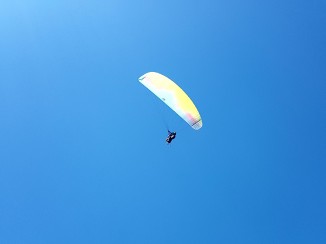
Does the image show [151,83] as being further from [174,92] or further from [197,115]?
[197,115]

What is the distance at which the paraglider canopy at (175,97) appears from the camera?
93.9 feet

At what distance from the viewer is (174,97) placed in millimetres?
28984

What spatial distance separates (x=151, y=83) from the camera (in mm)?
29719

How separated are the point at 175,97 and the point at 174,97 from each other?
75 millimetres

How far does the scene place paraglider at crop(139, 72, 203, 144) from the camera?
93.9 ft

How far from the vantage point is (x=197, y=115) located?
28656mm

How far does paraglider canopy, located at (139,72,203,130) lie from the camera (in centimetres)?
2861

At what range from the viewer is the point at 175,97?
29.0 metres

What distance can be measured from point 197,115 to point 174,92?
2251mm

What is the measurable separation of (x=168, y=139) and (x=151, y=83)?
13.8 ft

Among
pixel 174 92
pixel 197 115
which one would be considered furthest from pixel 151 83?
pixel 197 115

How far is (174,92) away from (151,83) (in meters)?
1.90

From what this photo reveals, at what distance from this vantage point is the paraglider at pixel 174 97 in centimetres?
2861

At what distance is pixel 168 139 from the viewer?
30.4 m
